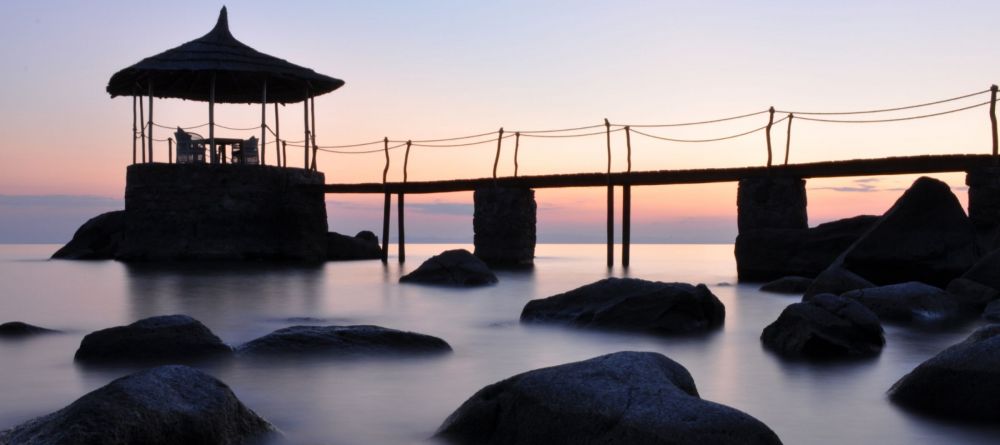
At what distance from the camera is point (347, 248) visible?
25.3m

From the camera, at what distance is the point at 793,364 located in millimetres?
6535

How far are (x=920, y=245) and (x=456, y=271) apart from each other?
650 cm

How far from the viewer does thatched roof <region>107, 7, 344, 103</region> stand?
67.3 feet

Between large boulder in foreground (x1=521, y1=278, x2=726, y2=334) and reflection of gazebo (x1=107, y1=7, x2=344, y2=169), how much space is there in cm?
1389

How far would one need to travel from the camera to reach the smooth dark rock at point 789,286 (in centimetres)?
1266

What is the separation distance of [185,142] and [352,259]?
6001 millimetres

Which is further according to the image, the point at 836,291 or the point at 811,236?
the point at 811,236

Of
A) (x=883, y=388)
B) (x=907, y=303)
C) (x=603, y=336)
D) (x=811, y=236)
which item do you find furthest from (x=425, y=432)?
(x=811, y=236)

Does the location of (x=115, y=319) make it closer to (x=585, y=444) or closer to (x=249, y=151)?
(x=585, y=444)

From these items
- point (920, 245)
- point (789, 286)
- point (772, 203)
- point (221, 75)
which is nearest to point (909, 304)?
point (920, 245)

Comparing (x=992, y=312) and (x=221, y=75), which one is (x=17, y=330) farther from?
(x=221, y=75)

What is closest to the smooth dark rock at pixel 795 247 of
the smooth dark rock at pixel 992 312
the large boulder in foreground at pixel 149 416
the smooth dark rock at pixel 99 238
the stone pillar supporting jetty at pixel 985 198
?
the stone pillar supporting jetty at pixel 985 198

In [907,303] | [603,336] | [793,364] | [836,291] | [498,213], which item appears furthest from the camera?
[498,213]

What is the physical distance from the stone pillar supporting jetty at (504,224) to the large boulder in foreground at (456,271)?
4.79 meters
